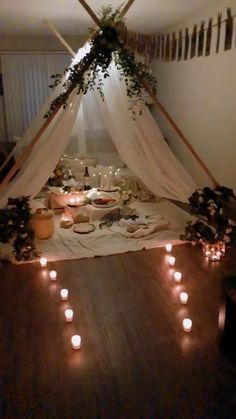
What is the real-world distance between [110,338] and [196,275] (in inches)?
42.7

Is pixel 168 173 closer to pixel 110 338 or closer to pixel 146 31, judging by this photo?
pixel 110 338

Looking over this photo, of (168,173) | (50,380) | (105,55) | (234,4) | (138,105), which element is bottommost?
(50,380)

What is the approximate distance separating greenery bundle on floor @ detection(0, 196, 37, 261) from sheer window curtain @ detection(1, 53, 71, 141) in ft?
10.3

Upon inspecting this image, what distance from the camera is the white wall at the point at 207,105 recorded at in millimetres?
3990

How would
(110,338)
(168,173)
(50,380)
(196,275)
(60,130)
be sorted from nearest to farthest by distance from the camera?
(50,380) → (110,338) → (196,275) → (60,130) → (168,173)

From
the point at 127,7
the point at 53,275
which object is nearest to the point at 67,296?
the point at 53,275

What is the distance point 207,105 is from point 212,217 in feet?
5.54

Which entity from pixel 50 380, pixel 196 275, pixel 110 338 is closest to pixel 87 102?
pixel 196 275

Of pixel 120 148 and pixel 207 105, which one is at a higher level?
pixel 207 105

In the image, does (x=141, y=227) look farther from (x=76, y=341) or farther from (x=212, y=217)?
(x=76, y=341)

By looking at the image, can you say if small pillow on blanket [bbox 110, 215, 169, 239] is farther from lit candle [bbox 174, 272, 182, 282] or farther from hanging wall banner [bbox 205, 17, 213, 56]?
hanging wall banner [bbox 205, 17, 213, 56]

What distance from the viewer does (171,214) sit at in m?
4.43

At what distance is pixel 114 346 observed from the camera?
2.30 meters

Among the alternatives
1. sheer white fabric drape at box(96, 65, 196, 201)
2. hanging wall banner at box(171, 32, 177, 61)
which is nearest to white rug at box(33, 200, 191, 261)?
sheer white fabric drape at box(96, 65, 196, 201)
